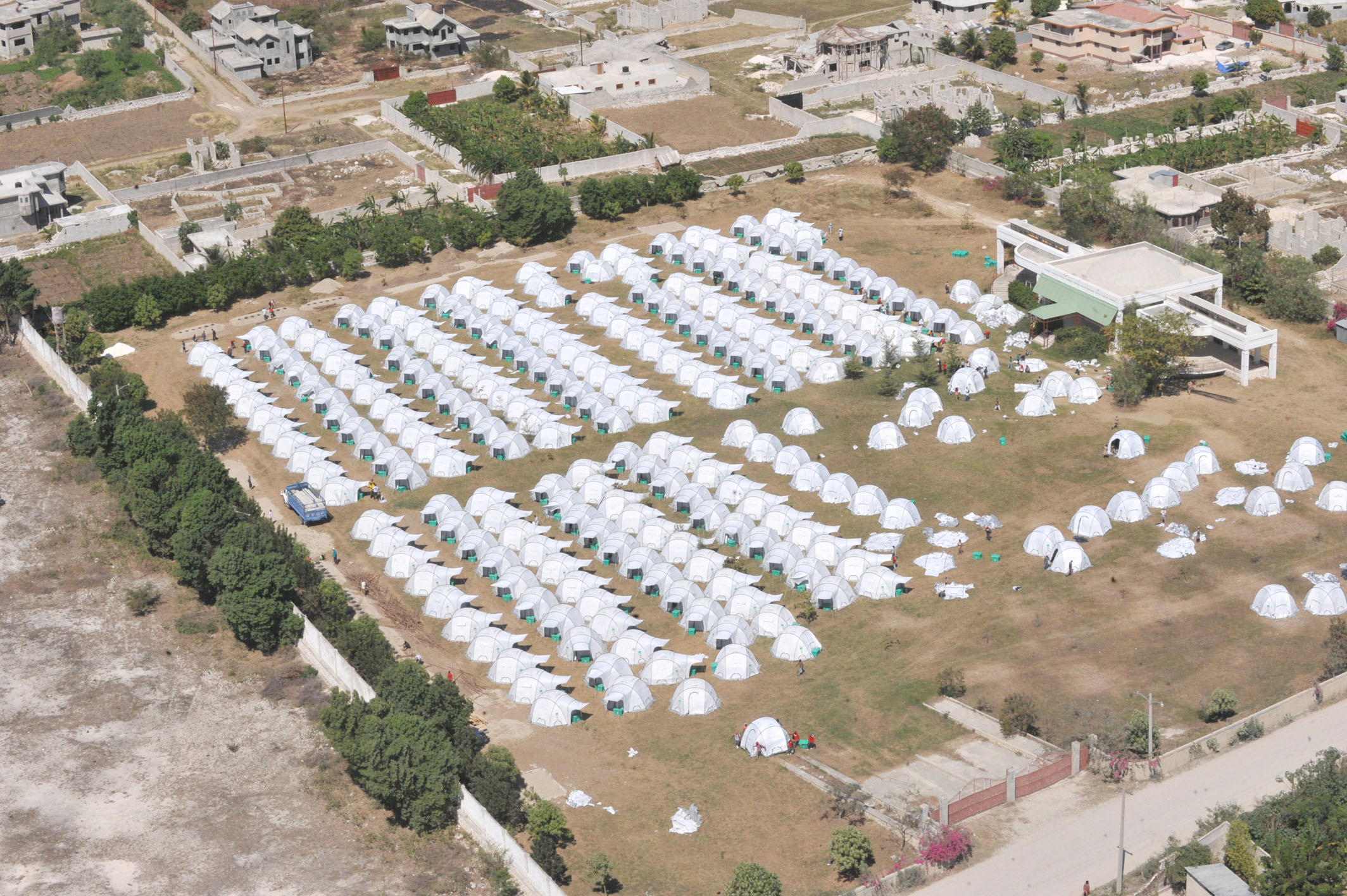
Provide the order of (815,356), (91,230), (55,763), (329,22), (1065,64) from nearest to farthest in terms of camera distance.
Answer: (55,763) < (815,356) < (91,230) < (1065,64) < (329,22)

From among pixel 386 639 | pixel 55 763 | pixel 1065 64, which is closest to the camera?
pixel 55 763

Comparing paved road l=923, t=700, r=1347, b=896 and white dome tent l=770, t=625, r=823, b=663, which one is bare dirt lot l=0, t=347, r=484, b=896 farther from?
paved road l=923, t=700, r=1347, b=896

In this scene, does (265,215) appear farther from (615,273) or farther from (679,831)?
(679,831)

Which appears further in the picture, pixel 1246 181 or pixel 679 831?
pixel 1246 181

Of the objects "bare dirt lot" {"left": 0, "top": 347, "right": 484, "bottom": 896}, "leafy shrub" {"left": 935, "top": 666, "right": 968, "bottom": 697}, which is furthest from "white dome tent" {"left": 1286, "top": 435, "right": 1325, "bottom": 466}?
"bare dirt lot" {"left": 0, "top": 347, "right": 484, "bottom": 896}

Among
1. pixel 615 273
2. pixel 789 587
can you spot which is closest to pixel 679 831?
pixel 789 587

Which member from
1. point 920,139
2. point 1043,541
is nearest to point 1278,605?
point 1043,541

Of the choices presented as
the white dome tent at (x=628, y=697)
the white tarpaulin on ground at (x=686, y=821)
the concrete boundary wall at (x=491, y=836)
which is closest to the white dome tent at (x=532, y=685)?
the white dome tent at (x=628, y=697)

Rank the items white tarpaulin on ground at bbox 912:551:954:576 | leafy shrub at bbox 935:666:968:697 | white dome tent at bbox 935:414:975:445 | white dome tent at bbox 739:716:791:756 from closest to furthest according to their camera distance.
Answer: white dome tent at bbox 739:716:791:756
leafy shrub at bbox 935:666:968:697
white tarpaulin on ground at bbox 912:551:954:576
white dome tent at bbox 935:414:975:445
